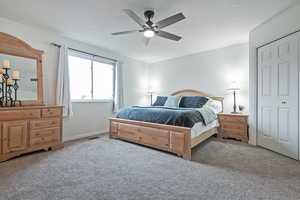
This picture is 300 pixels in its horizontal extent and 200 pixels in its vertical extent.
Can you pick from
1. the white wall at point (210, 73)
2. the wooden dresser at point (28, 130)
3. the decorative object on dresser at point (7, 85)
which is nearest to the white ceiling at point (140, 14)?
the white wall at point (210, 73)

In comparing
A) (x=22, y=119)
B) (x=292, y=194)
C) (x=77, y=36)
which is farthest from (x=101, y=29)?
(x=292, y=194)

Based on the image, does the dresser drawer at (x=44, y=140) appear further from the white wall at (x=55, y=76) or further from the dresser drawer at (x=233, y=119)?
the dresser drawer at (x=233, y=119)

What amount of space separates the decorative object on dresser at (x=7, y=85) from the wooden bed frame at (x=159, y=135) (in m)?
1.91

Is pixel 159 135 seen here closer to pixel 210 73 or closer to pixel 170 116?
pixel 170 116

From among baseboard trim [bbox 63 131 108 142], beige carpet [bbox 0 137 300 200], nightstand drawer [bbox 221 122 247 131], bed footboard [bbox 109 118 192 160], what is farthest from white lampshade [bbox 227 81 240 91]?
baseboard trim [bbox 63 131 108 142]

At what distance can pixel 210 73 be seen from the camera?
15.2 ft

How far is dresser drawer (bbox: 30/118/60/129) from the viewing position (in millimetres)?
2650

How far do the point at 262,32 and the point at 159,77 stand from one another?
3.45 meters

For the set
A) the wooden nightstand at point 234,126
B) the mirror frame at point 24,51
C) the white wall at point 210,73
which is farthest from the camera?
the white wall at point 210,73

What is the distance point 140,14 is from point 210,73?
2.91 metres

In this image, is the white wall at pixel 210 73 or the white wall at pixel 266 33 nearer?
the white wall at pixel 266 33

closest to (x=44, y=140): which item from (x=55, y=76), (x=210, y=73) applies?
(x=55, y=76)

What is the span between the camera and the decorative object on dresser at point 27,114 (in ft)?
7.84

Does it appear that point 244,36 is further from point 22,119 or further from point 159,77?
point 22,119
